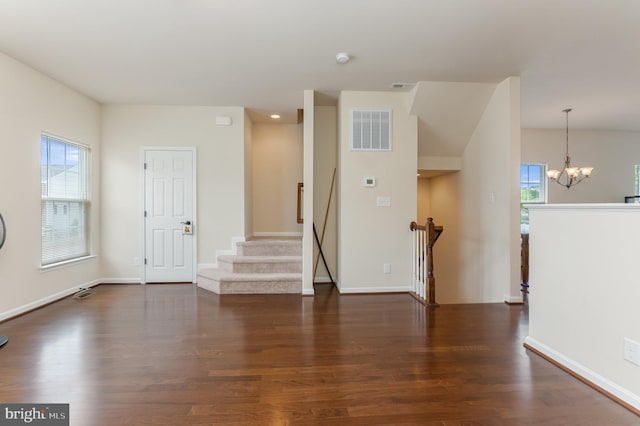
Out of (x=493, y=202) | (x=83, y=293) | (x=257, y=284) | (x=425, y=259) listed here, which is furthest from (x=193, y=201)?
(x=493, y=202)

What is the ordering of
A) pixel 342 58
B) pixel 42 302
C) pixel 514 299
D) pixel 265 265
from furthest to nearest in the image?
pixel 265 265 < pixel 514 299 < pixel 42 302 < pixel 342 58

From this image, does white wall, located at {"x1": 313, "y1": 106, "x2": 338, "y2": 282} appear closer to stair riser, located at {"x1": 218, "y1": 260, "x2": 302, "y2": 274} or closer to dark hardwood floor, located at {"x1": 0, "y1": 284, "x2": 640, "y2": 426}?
stair riser, located at {"x1": 218, "y1": 260, "x2": 302, "y2": 274}

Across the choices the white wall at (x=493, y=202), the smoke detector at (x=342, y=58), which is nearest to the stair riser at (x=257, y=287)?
the white wall at (x=493, y=202)

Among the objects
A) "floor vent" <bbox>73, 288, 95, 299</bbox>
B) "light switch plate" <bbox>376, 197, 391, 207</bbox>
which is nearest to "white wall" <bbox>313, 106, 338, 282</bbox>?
"light switch plate" <bbox>376, 197, 391, 207</bbox>

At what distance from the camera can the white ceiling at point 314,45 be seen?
242cm

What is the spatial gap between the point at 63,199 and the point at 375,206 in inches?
161

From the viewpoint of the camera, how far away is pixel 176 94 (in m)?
4.19

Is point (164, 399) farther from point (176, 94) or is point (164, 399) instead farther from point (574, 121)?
point (574, 121)

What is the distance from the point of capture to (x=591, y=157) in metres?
6.11

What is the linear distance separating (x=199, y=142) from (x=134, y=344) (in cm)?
312

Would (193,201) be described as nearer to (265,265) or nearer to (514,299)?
(265,265)

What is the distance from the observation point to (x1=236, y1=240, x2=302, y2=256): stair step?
4.61 meters

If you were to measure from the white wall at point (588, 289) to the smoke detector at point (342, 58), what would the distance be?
2.25 meters

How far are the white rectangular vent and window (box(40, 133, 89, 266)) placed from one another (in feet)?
12.4
